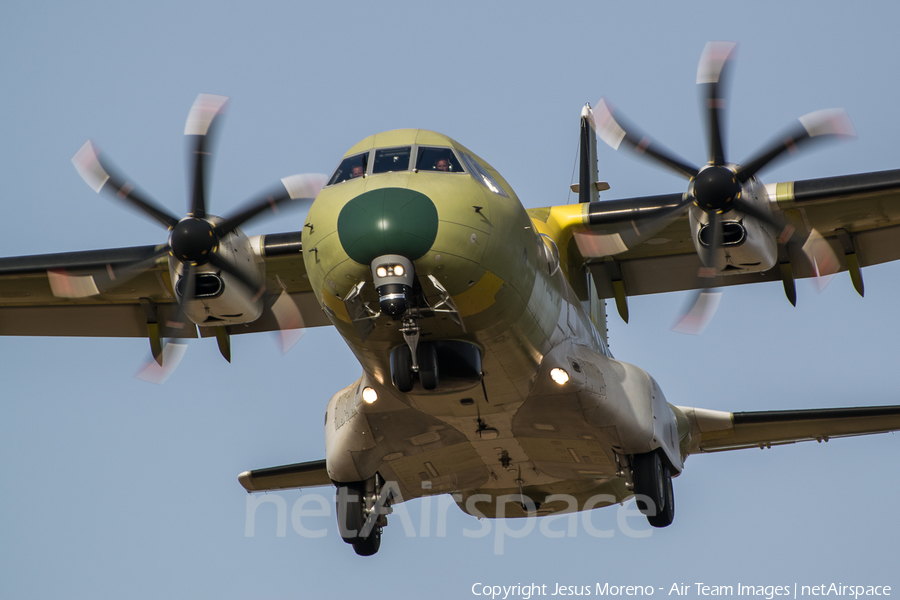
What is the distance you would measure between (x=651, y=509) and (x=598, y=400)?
1.67m

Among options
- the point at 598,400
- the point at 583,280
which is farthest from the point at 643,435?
the point at 583,280

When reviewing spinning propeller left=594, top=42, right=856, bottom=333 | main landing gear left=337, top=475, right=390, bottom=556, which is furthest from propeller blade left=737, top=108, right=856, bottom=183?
main landing gear left=337, top=475, right=390, bottom=556

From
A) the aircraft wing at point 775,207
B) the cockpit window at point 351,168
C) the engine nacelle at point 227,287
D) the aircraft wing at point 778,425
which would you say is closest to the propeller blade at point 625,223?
the aircraft wing at point 775,207

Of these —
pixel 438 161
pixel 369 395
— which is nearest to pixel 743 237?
pixel 438 161

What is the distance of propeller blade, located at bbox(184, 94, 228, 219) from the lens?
1278 centimetres

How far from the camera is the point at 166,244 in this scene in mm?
12781

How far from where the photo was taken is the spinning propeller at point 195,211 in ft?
40.5

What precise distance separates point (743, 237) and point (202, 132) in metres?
6.76

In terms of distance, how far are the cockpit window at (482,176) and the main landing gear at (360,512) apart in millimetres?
4506

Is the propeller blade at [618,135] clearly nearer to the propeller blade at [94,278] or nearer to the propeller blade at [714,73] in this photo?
the propeller blade at [714,73]

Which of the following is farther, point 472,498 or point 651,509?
point 472,498

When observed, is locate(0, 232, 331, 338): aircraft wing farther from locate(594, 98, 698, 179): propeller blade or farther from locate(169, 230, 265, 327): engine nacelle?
locate(594, 98, 698, 179): propeller blade

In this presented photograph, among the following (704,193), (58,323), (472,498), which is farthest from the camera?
(58,323)

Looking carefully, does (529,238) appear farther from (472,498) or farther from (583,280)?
(472,498)
